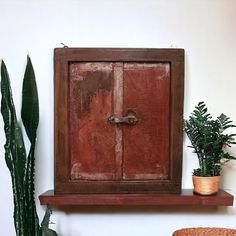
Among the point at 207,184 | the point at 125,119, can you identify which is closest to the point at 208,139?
the point at 207,184

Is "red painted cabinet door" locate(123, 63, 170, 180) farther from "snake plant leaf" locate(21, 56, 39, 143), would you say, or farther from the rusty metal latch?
"snake plant leaf" locate(21, 56, 39, 143)

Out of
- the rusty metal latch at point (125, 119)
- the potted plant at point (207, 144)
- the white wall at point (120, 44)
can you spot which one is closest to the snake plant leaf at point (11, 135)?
the white wall at point (120, 44)

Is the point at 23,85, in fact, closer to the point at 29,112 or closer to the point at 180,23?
the point at 29,112

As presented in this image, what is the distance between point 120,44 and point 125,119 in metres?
0.38

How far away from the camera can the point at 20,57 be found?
1.69 meters

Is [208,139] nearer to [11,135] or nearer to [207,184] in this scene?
[207,184]

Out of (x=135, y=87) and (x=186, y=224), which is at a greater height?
(x=135, y=87)

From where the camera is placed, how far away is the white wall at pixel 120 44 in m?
1.69

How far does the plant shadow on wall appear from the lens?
151cm

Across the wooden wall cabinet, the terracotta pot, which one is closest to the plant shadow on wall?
the wooden wall cabinet

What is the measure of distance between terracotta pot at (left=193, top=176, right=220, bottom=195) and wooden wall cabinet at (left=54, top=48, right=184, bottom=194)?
3.7 inches

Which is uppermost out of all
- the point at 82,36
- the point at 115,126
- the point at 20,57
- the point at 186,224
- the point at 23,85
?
the point at 82,36

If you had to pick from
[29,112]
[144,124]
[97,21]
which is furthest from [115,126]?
[97,21]

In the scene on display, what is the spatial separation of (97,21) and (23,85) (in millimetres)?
482
